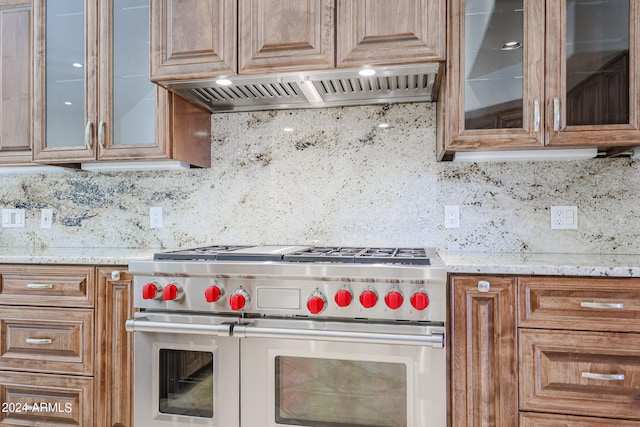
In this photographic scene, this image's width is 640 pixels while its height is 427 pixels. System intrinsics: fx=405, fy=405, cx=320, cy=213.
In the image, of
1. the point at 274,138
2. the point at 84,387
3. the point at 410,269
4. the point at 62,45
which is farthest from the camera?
the point at 274,138

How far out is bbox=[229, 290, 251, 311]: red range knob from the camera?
1.51 metres

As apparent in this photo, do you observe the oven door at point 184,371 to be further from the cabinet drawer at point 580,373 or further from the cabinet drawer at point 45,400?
the cabinet drawer at point 580,373

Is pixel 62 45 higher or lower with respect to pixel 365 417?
higher

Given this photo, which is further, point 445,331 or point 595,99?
point 595,99

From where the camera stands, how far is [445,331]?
4.63 ft

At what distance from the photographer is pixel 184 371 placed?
1608 mm

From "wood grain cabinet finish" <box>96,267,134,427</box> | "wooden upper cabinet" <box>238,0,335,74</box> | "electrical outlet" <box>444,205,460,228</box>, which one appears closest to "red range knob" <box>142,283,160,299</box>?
"wood grain cabinet finish" <box>96,267,134,427</box>

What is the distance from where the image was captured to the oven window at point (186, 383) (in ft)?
5.17

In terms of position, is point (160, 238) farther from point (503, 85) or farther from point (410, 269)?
point (503, 85)

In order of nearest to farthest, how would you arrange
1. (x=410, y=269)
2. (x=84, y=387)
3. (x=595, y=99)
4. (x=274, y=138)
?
(x=410, y=269)
(x=595, y=99)
(x=84, y=387)
(x=274, y=138)

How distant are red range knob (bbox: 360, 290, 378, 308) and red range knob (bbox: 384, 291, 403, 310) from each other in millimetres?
49

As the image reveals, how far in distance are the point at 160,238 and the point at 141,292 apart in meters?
0.71

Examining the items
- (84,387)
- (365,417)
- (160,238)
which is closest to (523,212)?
(365,417)

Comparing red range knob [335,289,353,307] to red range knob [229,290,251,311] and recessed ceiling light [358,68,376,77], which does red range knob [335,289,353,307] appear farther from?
recessed ceiling light [358,68,376,77]
